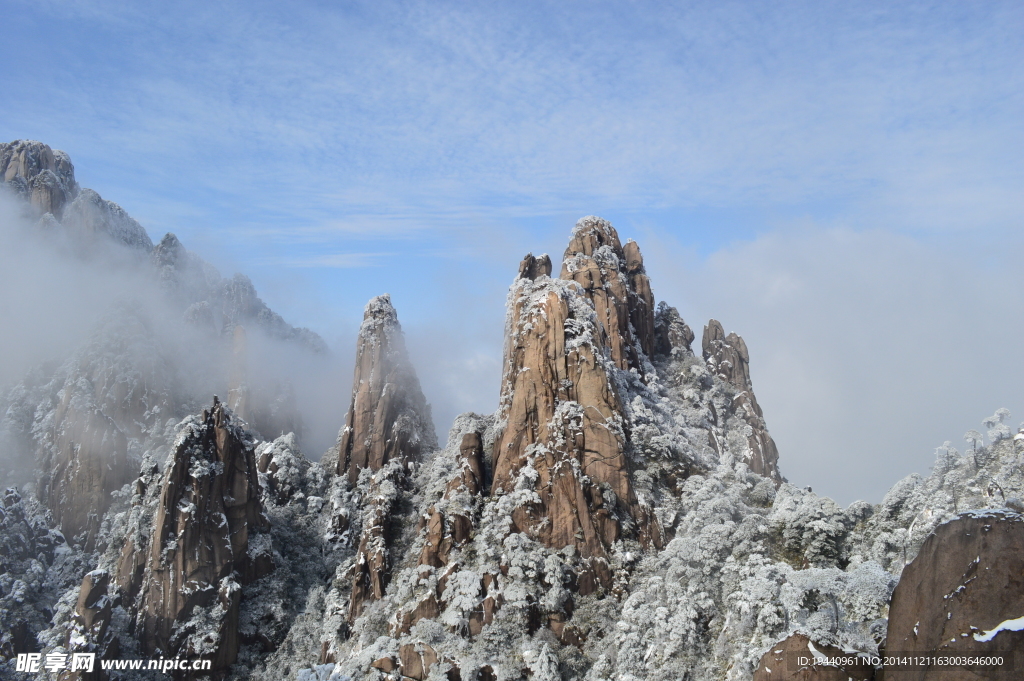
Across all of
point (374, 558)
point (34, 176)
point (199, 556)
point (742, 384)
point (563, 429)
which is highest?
point (34, 176)

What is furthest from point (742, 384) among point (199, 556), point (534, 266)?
point (199, 556)

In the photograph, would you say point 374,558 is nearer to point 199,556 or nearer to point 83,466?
point 199,556

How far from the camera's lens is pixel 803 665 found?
88.2 feet

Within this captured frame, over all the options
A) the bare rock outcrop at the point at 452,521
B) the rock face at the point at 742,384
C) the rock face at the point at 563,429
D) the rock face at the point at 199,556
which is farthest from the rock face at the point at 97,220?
the rock face at the point at 742,384

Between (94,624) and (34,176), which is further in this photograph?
(34,176)

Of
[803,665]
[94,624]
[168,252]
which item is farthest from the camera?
[168,252]

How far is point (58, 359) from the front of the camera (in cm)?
11656

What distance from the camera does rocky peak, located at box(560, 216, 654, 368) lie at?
79.3 m

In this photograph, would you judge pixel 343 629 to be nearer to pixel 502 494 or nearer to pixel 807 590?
pixel 502 494

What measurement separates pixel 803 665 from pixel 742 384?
239 ft

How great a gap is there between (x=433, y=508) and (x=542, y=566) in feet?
36.2

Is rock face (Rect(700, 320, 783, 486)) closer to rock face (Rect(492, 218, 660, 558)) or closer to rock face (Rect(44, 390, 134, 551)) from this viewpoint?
rock face (Rect(492, 218, 660, 558))

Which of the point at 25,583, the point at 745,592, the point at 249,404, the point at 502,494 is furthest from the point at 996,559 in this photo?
the point at 249,404

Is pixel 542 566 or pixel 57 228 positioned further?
pixel 57 228
